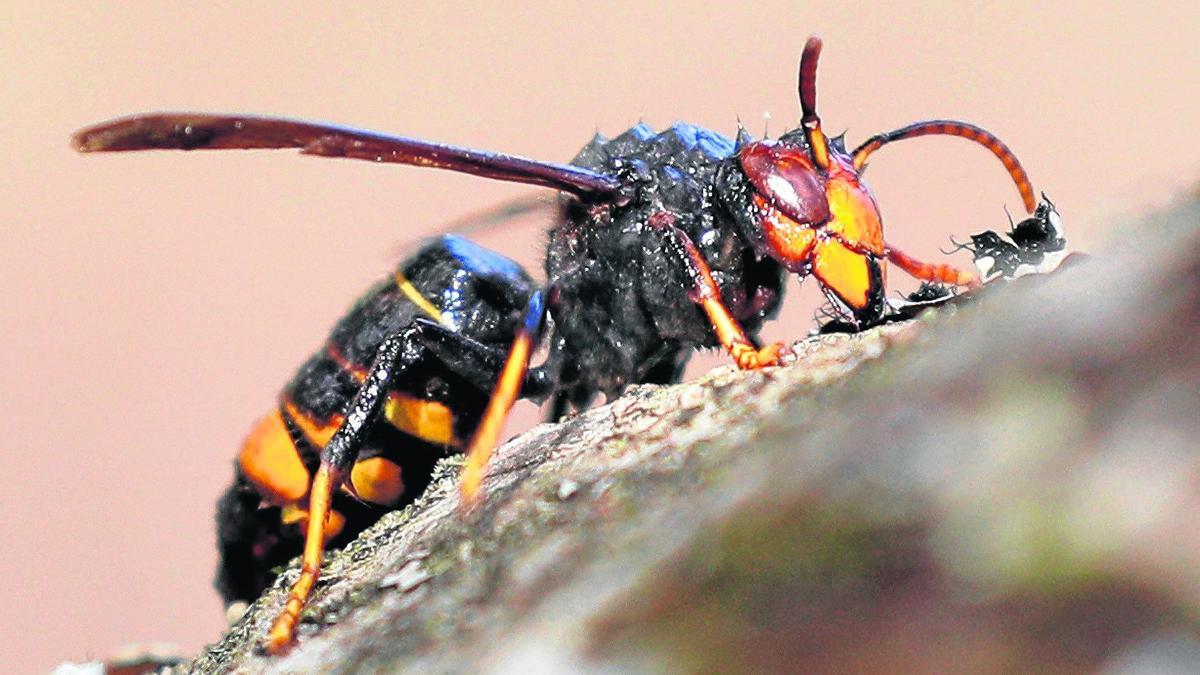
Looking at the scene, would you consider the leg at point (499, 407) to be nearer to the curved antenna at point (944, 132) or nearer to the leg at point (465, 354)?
the leg at point (465, 354)

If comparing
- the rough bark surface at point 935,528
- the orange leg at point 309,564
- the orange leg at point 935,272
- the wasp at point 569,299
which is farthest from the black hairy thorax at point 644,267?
the rough bark surface at point 935,528

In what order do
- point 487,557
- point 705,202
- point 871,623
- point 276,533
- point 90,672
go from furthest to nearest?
point 276,533 → point 705,202 → point 90,672 → point 487,557 → point 871,623

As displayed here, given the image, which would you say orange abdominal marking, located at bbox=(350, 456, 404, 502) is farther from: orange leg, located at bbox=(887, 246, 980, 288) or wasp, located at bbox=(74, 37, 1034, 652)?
orange leg, located at bbox=(887, 246, 980, 288)

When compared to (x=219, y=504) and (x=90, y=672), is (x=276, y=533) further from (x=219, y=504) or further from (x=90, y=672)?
(x=90, y=672)

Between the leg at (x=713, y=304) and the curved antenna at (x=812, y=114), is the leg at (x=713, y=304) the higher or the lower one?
the lower one

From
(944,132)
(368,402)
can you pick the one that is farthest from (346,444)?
(944,132)

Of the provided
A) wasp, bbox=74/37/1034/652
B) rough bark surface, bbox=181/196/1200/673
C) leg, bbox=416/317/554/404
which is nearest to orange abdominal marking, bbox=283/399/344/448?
wasp, bbox=74/37/1034/652

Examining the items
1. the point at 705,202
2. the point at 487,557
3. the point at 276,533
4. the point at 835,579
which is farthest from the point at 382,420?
the point at 835,579
